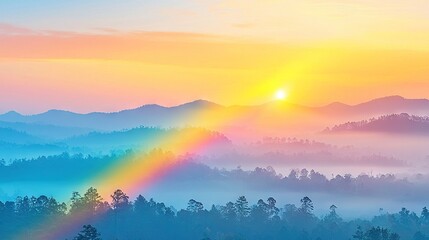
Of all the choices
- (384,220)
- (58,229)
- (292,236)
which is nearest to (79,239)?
(58,229)

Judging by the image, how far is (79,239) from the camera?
68.6 m

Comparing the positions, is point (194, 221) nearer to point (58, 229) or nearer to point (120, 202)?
point (120, 202)

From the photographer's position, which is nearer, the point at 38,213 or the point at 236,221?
the point at 38,213

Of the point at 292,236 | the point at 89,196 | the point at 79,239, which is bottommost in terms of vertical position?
the point at 79,239

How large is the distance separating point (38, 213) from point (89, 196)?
12.1 meters

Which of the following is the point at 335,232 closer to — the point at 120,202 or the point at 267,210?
the point at 267,210

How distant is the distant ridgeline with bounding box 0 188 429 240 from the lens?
12938 centimetres

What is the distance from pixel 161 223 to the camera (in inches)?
5699

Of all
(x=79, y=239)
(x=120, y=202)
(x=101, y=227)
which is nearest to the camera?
(x=79, y=239)

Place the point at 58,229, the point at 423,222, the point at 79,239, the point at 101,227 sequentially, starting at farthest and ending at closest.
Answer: the point at 423,222 < the point at 101,227 < the point at 58,229 < the point at 79,239

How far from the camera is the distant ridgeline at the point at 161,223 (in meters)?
129

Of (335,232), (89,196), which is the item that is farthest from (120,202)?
(335,232)

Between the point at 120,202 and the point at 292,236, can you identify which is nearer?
the point at 292,236

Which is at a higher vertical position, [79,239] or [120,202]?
[120,202]
